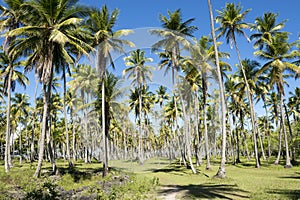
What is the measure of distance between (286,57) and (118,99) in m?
17.6

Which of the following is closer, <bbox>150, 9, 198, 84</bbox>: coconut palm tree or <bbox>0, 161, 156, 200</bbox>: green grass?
<bbox>0, 161, 156, 200</bbox>: green grass

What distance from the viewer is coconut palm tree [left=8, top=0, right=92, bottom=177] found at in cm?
1633

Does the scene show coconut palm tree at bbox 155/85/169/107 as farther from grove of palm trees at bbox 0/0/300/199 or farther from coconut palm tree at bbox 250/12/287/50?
coconut palm tree at bbox 250/12/287/50

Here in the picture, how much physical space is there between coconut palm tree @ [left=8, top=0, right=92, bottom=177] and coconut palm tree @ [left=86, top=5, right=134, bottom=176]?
7.20ft

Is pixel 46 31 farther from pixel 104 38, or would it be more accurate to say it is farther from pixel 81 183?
pixel 81 183

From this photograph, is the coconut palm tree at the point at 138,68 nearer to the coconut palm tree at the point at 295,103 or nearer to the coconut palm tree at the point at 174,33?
the coconut palm tree at the point at 174,33

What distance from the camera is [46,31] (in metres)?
17.0

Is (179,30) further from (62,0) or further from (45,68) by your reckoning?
(45,68)

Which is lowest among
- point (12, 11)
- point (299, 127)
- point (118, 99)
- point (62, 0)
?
point (299, 127)

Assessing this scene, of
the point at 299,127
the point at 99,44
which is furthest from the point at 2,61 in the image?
the point at 299,127

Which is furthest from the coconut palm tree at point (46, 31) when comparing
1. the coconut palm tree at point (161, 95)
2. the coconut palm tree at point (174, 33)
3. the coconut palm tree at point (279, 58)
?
the coconut palm tree at point (161, 95)

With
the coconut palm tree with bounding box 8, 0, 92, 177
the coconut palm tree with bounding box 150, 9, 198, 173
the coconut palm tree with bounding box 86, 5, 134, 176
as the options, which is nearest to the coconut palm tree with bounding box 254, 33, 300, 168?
the coconut palm tree with bounding box 150, 9, 198, 173

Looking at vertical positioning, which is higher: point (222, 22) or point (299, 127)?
point (222, 22)

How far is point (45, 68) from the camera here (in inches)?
651
